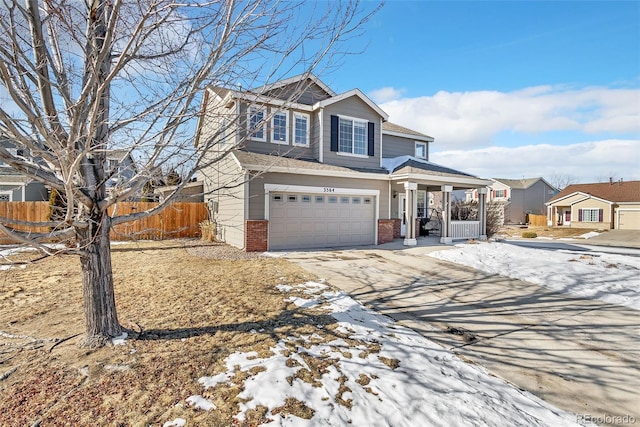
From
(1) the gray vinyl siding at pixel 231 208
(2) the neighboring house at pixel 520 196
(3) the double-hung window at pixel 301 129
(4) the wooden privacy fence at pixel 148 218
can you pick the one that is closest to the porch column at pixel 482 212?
(3) the double-hung window at pixel 301 129

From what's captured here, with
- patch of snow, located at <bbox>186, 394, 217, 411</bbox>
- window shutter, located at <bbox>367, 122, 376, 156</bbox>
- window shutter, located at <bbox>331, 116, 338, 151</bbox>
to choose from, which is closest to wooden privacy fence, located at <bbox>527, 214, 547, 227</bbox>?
window shutter, located at <bbox>367, 122, 376, 156</bbox>

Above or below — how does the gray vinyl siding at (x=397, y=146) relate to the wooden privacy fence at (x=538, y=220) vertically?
above

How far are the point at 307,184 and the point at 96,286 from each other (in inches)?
337

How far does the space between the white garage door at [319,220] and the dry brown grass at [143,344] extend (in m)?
4.02

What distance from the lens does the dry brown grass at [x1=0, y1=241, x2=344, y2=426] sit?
103 inches

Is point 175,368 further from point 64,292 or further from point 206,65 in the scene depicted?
point 64,292

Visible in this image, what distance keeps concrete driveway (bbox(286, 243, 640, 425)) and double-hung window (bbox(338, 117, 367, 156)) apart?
6.80 meters

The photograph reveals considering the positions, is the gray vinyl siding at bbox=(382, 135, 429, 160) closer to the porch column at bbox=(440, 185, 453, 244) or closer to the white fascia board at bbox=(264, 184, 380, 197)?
the porch column at bbox=(440, 185, 453, 244)

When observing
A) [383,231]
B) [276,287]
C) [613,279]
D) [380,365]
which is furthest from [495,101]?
[380,365]

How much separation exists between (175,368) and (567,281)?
871 centimetres

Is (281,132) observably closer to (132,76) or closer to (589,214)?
(132,76)

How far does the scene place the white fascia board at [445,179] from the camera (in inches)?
509

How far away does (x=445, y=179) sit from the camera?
13.8m

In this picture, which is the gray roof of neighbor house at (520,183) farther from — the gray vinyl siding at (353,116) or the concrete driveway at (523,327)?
the concrete driveway at (523,327)
